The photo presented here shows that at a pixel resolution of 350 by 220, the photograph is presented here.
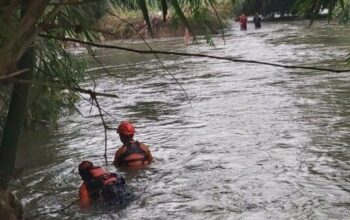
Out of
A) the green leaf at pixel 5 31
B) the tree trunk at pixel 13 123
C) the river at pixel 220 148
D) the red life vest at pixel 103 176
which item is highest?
the green leaf at pixel 5 31

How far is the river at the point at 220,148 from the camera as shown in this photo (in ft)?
23.4

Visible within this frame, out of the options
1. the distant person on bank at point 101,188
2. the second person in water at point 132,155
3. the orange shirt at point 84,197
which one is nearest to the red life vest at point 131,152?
the second person in water at point 132,155

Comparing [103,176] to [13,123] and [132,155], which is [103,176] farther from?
[13,123]

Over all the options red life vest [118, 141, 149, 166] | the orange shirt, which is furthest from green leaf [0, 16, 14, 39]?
red life vest [118, 141, 149, 166]

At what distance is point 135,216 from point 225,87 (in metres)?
9.56

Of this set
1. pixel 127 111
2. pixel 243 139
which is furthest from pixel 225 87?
pixel 243 139

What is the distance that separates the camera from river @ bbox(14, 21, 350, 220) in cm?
712

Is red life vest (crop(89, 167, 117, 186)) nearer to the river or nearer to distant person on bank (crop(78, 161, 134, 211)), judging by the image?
distant person on bank (crop(78, 161, 134, 211))

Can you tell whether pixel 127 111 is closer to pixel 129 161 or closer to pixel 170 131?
pixel 170 131

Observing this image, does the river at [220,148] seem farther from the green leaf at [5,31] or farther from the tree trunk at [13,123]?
the green leaf at [5,31]

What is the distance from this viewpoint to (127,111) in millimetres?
14289

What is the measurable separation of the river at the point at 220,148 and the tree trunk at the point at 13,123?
2.55 feet

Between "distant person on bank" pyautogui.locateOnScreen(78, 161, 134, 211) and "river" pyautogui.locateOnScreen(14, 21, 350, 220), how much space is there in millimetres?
166

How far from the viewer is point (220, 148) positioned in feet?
32.3
